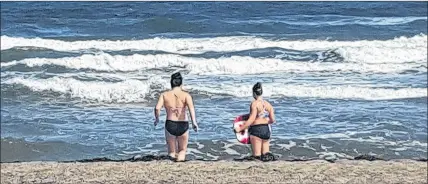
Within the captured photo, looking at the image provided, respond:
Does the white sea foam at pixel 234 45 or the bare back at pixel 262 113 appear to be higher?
the white sea foam at pixel 234 45

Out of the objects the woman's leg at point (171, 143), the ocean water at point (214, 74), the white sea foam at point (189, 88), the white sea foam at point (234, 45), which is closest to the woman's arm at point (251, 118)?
the woman's leg at point (171, 143)

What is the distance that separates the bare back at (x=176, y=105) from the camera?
895cm

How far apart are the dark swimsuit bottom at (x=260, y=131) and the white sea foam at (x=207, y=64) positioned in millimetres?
11436

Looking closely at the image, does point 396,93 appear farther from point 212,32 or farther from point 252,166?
point 212,32

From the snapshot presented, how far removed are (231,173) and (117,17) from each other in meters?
27.8

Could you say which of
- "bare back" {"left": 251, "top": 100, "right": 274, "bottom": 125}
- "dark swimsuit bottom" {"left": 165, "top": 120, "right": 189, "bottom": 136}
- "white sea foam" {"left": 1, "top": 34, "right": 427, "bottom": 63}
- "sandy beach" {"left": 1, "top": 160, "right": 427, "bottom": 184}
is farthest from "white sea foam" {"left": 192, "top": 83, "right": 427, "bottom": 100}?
"sandy beach" {"left": 1, "top": 160, "right": 427, "bottom": 184}

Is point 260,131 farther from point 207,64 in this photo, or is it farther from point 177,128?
point 207,64

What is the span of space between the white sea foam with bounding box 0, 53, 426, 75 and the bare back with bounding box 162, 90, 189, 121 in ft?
37.8

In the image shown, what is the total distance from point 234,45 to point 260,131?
17.5m

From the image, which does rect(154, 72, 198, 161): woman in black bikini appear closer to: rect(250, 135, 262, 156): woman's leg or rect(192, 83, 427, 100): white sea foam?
rect(250, 135, 262, 156): woman's leg

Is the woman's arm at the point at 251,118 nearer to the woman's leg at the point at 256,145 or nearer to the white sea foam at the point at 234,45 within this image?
the woman's leg at the point at 256,145

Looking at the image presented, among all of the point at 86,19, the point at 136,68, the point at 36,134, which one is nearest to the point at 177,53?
the point at 136,68

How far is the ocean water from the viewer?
1152 centimetres

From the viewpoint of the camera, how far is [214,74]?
66.0ft
